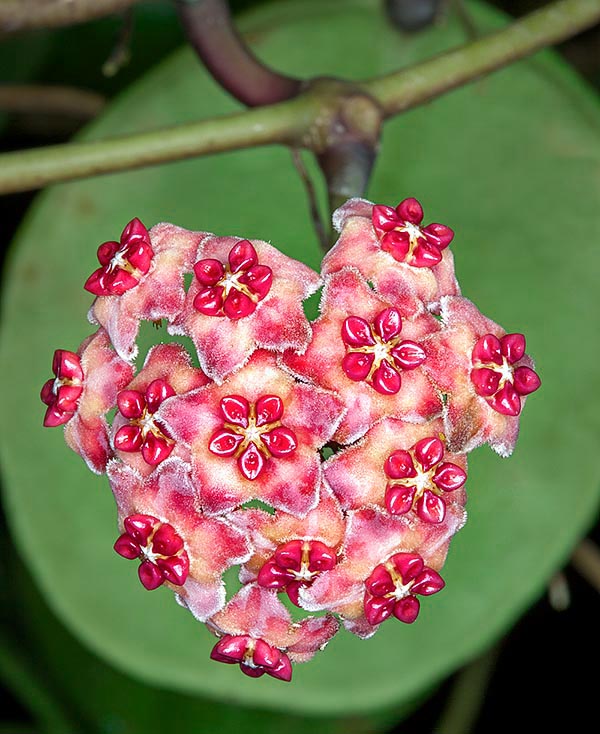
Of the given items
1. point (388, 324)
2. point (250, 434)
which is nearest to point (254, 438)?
point (250, 434)

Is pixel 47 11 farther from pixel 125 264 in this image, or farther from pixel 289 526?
pixel 289 526

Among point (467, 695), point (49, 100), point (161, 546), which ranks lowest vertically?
point (467, 695)

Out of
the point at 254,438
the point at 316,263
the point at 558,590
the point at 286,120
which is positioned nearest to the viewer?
the point at 254,438

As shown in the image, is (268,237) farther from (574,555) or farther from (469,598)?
(574,555)

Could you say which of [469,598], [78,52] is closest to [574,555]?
[469,598]

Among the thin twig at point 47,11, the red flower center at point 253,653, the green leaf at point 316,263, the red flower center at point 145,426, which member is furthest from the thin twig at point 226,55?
the red flower center at point 253,653

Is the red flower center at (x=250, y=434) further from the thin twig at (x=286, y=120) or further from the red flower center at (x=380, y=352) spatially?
the thin twig at (x=286, y=120)
